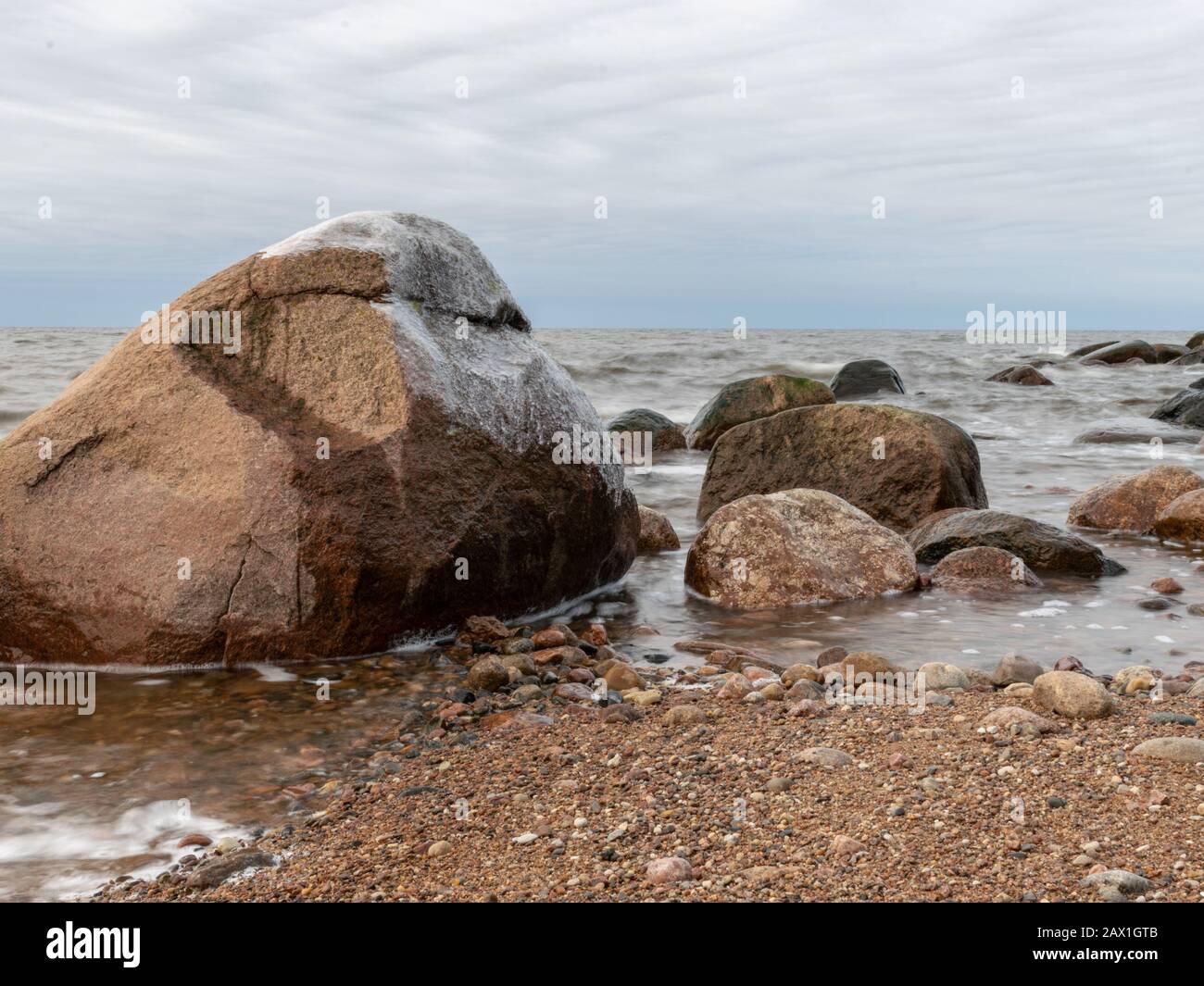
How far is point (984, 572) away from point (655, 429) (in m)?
7.51

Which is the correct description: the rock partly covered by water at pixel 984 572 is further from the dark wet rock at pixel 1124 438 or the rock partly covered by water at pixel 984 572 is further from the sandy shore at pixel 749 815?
the dark wet rock at pixel 1124 438

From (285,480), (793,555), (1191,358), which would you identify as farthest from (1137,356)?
(285,480)

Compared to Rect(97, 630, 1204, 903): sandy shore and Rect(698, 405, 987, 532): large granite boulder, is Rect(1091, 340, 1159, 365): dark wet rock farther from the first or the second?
Rect(97, 630, 1204, 903): sandy shore

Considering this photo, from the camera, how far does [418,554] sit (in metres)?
5.34

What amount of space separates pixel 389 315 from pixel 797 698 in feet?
8.97

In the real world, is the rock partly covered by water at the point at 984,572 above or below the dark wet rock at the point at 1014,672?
above

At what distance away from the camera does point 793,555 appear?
6.66 metres

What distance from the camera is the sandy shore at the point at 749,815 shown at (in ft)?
Result: 9.32

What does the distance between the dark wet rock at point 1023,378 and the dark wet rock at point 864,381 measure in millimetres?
5099

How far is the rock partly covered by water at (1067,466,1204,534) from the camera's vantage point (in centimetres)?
869

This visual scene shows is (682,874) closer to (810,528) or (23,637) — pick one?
(23,637)

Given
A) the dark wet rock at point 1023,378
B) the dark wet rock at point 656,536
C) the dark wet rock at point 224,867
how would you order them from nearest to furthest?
the dark wet rock at point 224,867, the dark wet rock at point 656,536, the dark wet rock at point 1023,378

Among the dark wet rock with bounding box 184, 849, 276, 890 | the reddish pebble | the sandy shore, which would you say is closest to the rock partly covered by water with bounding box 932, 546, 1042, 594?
the reddish pebble

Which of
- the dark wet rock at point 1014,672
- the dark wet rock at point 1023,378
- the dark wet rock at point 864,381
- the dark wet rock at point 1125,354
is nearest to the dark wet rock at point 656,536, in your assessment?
the dark wet rock at point 1014,672
